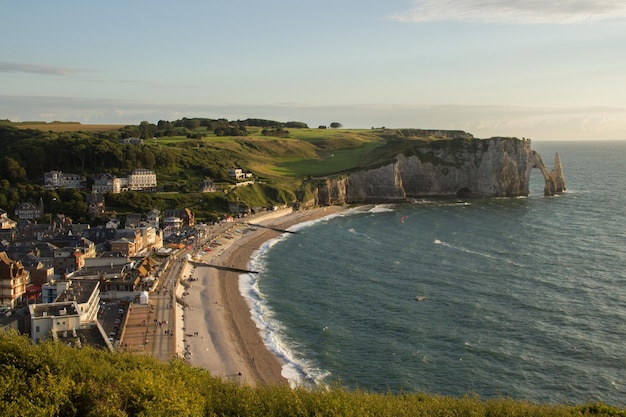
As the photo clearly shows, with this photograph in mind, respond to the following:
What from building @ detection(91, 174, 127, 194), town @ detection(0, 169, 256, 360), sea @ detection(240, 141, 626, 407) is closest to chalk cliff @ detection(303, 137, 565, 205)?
sea @ detection(240, 141, 626, 407)

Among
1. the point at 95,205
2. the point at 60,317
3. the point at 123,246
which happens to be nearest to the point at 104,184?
the point at 95,205

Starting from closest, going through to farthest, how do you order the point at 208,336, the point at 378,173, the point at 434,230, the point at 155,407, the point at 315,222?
the point at 155,407 < the point at 208,336 < the point at 434,230 < the point at 315,222 < the point at 378,173

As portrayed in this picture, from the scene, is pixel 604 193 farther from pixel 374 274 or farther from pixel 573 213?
pixel 374 274

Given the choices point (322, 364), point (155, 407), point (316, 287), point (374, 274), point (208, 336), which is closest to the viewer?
point (155, 407)

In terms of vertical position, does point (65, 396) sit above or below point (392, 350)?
above

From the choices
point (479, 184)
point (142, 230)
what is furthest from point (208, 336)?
point (479, 184)

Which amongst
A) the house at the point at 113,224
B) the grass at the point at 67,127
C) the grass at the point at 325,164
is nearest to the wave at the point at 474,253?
the house at the point at 113,224

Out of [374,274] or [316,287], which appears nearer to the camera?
[316,287]

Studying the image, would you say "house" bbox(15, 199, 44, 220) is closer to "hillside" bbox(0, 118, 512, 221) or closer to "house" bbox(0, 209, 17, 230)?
"hillside" bbox(0, 118, 512, 221)
